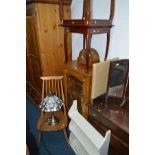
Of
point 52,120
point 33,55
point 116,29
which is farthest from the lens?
point 33,55

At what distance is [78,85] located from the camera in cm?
191

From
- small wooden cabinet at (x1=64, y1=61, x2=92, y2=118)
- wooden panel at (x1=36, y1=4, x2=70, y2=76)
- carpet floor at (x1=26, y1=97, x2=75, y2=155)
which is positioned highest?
wooden panel at (x1=36, y1=4, x2=70, y2=76)

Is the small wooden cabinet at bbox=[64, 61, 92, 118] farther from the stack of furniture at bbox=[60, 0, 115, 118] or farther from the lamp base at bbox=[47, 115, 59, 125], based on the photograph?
the lamp base at bbox=[47, 115, 59, 125]

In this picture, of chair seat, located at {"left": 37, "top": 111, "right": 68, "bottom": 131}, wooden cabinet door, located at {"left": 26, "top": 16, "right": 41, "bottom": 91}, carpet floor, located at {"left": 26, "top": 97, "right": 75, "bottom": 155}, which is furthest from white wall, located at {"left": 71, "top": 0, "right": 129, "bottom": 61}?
carpet floor, located at {"left": 26, "top": 97, "right": 75, "bottom": 155}

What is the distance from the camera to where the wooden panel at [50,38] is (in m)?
2.22

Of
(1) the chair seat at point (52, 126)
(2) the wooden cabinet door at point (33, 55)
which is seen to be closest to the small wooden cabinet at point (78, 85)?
(1) the chair seat at point (52, 126)

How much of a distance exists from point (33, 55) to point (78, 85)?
113 cm

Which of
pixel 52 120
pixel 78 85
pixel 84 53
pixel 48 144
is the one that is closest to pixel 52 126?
pixel 52 120

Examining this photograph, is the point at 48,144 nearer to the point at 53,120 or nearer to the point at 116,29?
the point at 53,120

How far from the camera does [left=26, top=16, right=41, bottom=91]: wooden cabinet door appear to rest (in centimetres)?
242
